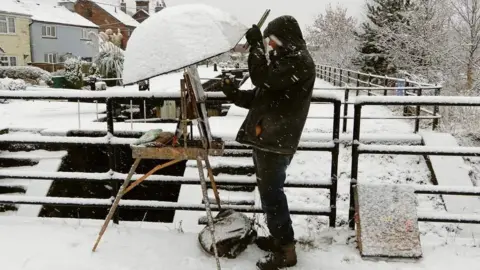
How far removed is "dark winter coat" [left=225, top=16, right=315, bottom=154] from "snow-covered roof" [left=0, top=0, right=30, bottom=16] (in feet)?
122

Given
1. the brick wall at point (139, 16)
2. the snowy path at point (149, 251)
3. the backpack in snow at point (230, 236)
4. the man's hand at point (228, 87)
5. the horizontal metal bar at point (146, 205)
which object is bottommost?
the snowy path at point (149, 251)

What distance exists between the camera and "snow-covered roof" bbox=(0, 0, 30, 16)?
34938 mm

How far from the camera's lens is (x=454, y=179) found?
786cm

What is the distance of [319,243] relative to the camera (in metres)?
4.12

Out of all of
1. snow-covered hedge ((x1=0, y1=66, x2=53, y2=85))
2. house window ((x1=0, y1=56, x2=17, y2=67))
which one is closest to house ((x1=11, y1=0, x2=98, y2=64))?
house window ((x1=0, y1=56, x2=17, y2=67))

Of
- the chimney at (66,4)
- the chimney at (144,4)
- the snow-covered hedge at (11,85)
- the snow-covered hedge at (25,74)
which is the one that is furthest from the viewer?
the chimney at (144,4)

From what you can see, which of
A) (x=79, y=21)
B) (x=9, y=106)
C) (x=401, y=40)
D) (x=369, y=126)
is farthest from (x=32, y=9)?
(x=369, y=126)

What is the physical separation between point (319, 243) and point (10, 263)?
271 cm

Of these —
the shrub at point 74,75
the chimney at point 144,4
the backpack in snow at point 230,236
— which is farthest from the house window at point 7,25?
the backpack in snow at point 230,236

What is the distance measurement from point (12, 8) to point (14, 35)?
2245 millimetres

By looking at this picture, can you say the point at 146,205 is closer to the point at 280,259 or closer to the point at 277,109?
the point at 280,259

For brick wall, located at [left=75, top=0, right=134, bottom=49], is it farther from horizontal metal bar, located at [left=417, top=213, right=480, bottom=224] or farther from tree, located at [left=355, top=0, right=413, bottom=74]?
horizontal metal bar, located at [left=417, top=213, right=480, bottom=224]

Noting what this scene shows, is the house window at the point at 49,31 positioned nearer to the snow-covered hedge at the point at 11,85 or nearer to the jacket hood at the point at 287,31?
the snow-covered hedge at the point at 11,85

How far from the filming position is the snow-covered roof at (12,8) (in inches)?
1375
